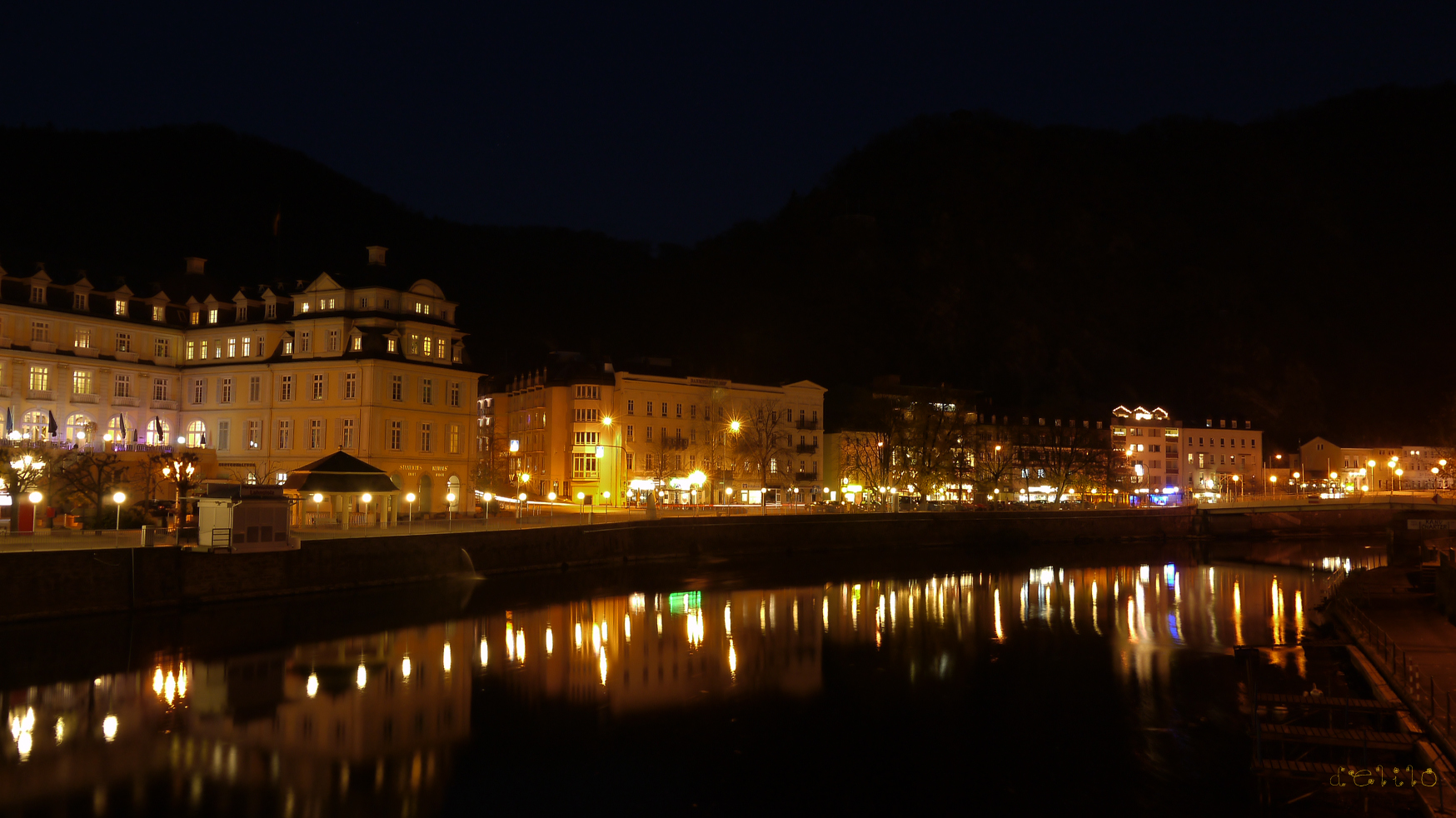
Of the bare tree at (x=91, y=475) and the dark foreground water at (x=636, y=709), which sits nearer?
the dark foreground water at (x=636, y=709)

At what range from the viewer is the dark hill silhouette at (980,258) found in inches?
3925

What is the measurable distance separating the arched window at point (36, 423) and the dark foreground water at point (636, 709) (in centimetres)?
2328

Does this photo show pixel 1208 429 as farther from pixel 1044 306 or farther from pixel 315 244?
pixel 315 244

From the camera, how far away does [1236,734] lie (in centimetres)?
1977

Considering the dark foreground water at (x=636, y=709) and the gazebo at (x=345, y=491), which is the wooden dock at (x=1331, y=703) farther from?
the gazebo at (x=345, y=491)

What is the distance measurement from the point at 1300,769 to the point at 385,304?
4649cm

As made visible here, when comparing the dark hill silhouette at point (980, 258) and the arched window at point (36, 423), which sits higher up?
the dark hill silhouette at point (980, 258)

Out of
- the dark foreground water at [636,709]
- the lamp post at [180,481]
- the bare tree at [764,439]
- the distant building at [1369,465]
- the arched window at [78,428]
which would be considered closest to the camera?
the dark foreground water at [636,709]

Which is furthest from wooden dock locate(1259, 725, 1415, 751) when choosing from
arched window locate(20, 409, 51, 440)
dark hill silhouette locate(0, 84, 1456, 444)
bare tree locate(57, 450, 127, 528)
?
dark hill silhouette locate(0, 84, 1456, 444)

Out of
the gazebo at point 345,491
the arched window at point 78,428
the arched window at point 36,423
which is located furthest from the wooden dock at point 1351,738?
the arched window at point 78,428

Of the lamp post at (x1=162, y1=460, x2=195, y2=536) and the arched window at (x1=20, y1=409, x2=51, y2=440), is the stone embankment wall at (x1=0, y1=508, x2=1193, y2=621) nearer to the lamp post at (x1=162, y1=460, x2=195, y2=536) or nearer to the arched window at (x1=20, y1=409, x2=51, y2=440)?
the lamp post at (x1=162, y1=460, x2=195, y2=536)

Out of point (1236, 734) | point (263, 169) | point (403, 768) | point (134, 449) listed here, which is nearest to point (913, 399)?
point (134, 449)

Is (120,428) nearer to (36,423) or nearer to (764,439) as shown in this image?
(36,423)

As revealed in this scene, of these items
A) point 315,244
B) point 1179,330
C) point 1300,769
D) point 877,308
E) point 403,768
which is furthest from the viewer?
point 1179,330
